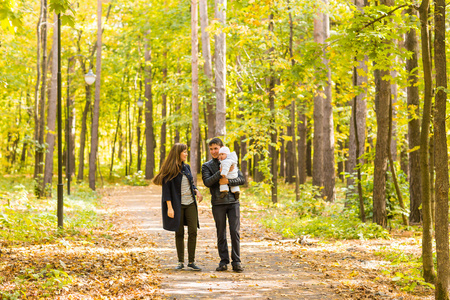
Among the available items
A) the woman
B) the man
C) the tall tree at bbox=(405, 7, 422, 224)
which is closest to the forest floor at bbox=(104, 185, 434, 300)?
the man

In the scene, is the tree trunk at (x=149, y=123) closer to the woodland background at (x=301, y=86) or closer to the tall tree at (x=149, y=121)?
the tall tree at (x=149, y=121)

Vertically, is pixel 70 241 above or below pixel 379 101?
below

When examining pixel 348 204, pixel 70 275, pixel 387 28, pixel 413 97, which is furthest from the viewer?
pixel 348 204

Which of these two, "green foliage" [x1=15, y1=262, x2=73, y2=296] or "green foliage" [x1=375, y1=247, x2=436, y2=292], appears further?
"green foliage" [x1=375, y1=247, x2=436, y2=292]

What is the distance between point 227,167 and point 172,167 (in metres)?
0.92

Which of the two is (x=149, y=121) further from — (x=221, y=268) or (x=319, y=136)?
(x=221, y=268)

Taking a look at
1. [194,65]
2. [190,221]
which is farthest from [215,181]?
[194,65]

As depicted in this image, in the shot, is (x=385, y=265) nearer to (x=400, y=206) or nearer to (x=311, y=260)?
(x=311, y=260)

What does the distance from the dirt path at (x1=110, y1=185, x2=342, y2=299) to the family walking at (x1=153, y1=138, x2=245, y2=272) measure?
41 centimetres

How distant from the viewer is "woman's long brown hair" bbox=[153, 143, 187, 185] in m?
→ 7.20

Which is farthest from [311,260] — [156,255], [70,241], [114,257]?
[70,241]

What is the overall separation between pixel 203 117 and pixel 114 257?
23.3 metres

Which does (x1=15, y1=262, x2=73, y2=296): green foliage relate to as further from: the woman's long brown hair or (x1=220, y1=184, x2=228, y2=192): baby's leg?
(x1=220, y1=184, x2=228, y2=192): baby's leg

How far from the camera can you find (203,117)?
102ft
